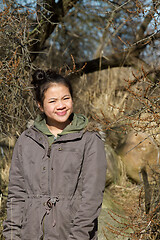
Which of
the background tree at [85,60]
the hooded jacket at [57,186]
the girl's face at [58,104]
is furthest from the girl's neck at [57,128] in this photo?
the background tree at [85,60]

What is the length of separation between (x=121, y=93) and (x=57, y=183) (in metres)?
5.06

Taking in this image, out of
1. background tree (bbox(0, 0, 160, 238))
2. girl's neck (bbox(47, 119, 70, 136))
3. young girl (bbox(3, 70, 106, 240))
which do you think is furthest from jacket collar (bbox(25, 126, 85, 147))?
background tree (bbox(0, 0, 160, 238))

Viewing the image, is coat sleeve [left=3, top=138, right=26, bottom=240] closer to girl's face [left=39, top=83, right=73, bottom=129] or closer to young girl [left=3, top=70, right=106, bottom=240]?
young girl [left=3, top=70, right=106, bottom=240]

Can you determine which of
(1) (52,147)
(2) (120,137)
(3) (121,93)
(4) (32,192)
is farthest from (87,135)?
(3) (121,93)

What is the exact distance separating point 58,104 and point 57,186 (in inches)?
22.9

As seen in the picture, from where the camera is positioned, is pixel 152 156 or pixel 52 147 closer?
pixel 52 147

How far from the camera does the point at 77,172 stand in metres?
2.03

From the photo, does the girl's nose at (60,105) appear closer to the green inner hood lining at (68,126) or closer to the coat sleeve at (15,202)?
the green inner hood lining at (68,126)

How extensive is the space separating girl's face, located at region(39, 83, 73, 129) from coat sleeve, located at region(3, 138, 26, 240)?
0.36 metres

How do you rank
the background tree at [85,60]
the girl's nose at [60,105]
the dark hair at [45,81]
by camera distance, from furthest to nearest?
1. the background tree at [85,60]
2. the dark hair at [45,81]
3. the girl's nose at [60,105]

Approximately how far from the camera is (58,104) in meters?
2.21

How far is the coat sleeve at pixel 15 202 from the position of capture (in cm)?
212

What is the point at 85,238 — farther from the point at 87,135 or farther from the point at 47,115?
the point at 47,115

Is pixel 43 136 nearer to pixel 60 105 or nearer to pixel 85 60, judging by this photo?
pixel 60 105
